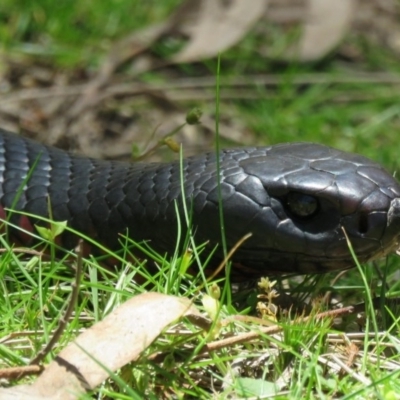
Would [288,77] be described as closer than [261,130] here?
No

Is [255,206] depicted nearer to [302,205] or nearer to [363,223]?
[302,205]

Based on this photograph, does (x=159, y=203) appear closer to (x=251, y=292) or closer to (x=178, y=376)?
(x=251, y=292)

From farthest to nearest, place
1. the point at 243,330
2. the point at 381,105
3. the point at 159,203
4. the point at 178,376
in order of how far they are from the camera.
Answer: the point at 381,105 < the point at 159,203 < the point at 243,330 < the point at 178,376

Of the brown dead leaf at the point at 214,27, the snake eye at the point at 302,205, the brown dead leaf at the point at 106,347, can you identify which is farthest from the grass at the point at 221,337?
the brown dead leaf at the point at 214,27

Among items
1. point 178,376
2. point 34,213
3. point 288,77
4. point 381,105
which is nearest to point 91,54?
point 288,77

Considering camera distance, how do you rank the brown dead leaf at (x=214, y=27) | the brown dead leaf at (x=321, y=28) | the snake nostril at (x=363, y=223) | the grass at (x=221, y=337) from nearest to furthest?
the grass at (x=221, y=337) < the snake nostril at (x=363, y=223) < the brown dead leaf at (x=214, y=27) < the brown dead leaf at (x=321, y=28)

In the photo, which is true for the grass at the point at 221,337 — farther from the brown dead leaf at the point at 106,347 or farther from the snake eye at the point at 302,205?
the snake eye at the point at 302,205

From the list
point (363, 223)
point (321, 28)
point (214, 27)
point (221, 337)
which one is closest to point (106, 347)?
point (221, 337)

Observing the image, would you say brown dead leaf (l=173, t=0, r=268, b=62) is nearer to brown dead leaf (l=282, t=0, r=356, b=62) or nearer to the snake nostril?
brown dead leaf (l=282, t=0, r=356, b=62)
